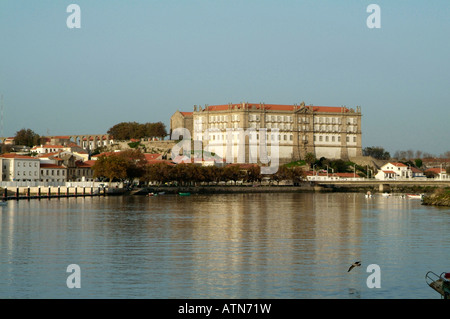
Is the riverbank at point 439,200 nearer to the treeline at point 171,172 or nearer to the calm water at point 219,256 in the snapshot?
the calm water at point 219,256

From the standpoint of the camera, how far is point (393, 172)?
12250 centimetres

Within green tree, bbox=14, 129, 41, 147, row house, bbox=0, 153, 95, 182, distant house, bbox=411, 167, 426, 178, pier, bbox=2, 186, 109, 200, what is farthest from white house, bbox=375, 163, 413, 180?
green tree, bbox=14, 129, 41, 147

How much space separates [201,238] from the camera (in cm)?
3531

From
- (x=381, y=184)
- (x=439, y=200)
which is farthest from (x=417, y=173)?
(x=439, y=200)

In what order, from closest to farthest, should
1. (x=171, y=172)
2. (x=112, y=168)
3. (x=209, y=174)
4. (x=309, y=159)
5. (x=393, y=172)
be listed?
(x=112, y=168), (x=171, y=172), (x=209, y=174), (x=393, y=172), (x=309, y=159)

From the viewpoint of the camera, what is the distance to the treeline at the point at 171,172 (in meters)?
91.8

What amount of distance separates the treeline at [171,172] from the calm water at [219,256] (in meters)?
43.1

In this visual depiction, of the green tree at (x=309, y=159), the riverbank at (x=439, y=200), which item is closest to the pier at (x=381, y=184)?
the green tree at (x=309, y=159)

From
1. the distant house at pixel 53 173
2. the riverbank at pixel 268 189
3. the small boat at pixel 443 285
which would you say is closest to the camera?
the small boat at pixel 443 285

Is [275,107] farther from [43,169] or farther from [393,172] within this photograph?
[43,169]

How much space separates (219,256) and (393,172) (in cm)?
9766

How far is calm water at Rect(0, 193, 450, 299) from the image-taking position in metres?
22.1

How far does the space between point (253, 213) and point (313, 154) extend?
79.4 meters
